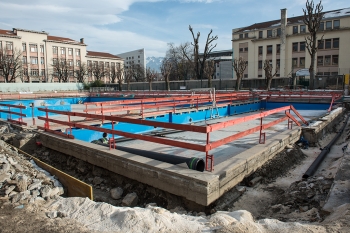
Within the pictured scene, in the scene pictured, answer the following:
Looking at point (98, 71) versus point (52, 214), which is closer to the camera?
point (52, 214)

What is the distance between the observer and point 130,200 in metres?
5.52

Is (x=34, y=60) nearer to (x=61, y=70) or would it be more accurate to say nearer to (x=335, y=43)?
(x=61, y=70)

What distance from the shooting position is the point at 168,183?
518 cm

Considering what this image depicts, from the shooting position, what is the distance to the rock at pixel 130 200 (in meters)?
5.50

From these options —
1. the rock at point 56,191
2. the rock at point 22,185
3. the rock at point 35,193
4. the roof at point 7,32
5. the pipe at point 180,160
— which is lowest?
the rock at point 56,191

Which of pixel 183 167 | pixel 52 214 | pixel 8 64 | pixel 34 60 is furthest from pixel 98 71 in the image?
pixel 52 214

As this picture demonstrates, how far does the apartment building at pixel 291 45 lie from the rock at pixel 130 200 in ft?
145

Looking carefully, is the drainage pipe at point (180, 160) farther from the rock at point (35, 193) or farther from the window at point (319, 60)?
the window at point (319, 60)

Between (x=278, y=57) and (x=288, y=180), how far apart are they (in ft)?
179

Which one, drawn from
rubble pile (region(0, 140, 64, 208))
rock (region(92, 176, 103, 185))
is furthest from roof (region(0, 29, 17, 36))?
rock (region(92, 176, 103, 185))

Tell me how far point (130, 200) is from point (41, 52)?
7639 centimetres

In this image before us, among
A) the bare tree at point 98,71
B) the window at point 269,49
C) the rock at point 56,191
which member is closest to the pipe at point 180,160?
the rock at point 56,191

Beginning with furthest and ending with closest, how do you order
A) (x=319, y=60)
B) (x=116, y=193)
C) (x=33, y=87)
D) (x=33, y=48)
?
(x=33, y=48) → (x=319, y=60) → (x=33, y=87) → (x=116, y=193)

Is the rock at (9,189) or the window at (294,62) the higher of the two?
the window at (294,62)
